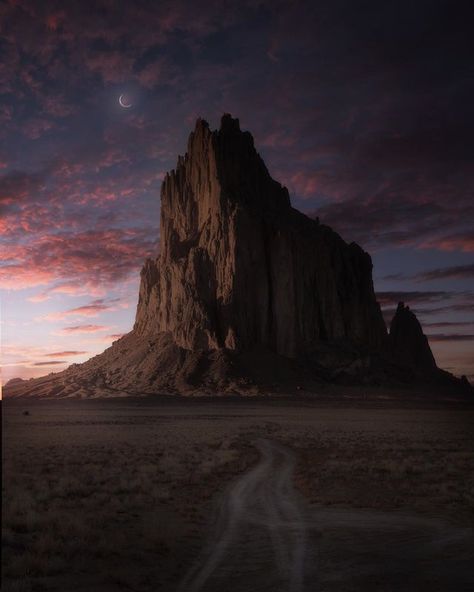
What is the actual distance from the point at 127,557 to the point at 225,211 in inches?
4536

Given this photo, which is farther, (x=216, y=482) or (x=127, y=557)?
(x=216, y=482)

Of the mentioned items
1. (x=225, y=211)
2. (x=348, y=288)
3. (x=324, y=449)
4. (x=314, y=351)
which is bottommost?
(x=324, y=449)

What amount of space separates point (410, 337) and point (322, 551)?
160 m

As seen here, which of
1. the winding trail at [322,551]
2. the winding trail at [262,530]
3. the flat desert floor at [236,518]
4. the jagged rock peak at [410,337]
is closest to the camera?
the winding trail at [322,551]

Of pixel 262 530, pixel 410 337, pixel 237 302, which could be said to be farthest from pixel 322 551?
pixel 410 337

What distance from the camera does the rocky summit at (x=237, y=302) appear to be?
4178 inches

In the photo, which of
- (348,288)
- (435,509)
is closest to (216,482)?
(435,509)

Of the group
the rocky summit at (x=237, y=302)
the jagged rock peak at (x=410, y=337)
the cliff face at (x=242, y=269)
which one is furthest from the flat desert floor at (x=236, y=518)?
the jagged rock peak at (x=410, y=337)

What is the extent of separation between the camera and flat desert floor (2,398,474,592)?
10086mm

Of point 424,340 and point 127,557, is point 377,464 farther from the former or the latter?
point 424,340

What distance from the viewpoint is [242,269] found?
11831 centimetres

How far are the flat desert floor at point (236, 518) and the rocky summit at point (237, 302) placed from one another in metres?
70.3

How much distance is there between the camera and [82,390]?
4090 inches

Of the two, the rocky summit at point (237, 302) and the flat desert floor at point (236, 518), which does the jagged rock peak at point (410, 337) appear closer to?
the rocky summit at point (237, 302)
